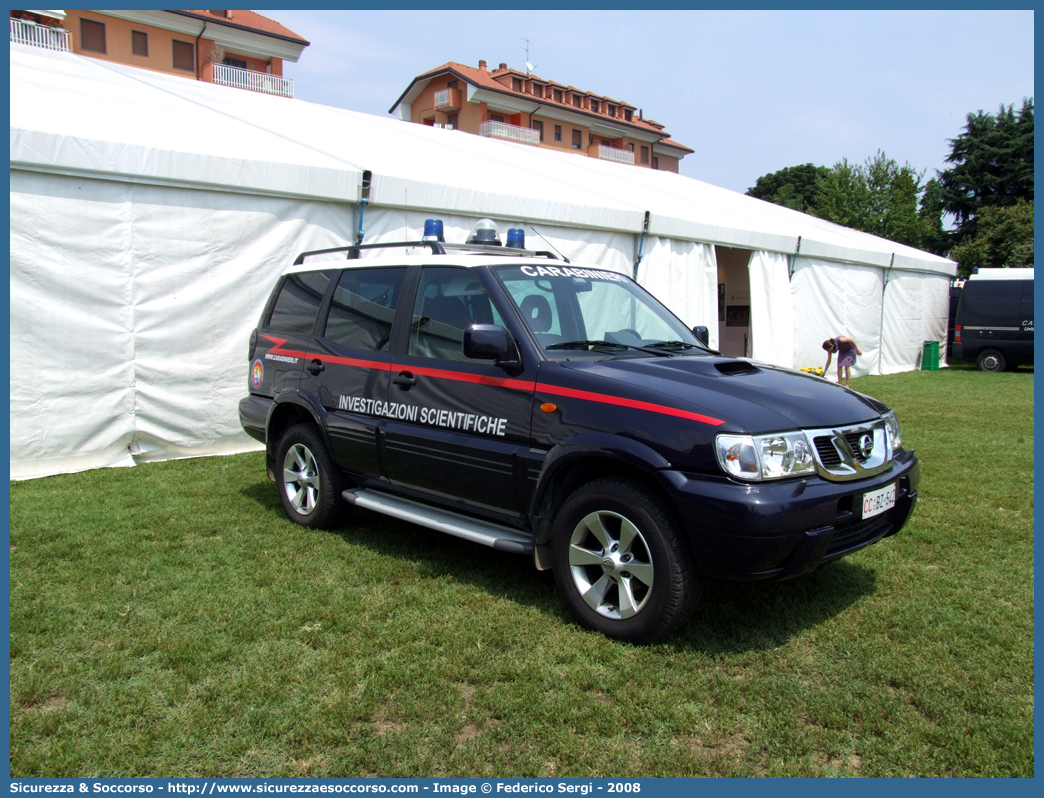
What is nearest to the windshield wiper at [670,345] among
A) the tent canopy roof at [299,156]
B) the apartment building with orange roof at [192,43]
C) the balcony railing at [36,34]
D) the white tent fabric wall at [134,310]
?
the tent canopy roof at [299,156]

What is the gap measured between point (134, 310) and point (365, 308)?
3462mm

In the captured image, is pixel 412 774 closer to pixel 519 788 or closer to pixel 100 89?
pixel 519 788

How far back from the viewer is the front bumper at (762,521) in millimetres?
3197

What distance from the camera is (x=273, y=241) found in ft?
26.3

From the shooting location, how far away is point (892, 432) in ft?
13.3

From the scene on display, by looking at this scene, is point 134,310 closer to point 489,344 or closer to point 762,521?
point 489,344

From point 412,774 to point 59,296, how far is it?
20.1 feet

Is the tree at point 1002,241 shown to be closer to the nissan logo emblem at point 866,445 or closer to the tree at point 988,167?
the tree at point 988,167

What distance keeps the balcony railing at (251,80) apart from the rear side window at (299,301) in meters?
37.8

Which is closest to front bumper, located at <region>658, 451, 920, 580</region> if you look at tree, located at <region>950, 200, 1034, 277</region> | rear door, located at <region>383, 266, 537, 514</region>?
rear door, located at <region>383, 266, 537, 514</region>

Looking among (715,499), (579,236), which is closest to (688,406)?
(715,499)

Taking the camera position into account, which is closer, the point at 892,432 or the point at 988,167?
the point at 892,432

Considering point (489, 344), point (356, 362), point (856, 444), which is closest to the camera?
point (856, 444)

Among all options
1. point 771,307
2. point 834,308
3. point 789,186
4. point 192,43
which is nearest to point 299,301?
point 771,307
